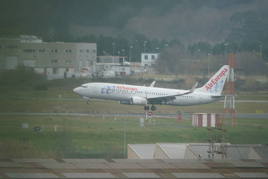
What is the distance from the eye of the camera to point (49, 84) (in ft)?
59.7

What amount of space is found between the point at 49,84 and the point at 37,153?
4741mm

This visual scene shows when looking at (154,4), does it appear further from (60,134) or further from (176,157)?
(176,157)

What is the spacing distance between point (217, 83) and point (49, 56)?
788cm

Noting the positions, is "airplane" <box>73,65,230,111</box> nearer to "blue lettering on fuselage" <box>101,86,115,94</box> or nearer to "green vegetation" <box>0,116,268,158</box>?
"blue lettering on fuselage" <box>101,86,115,94</box>

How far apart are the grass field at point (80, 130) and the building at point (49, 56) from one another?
0.77 metres

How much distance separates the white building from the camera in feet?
71.5

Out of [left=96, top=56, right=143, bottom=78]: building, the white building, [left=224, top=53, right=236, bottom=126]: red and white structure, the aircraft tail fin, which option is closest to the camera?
[left=96, top=56, right=143, bottom=78]: building

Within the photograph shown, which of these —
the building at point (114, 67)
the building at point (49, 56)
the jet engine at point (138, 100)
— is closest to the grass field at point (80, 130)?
the building at point (49, 56)

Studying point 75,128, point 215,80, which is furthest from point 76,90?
point 215,80

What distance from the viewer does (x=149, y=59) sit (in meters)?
22.0

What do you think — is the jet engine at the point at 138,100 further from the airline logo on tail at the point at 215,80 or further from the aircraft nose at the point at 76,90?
the airline logo on tail at the point at 215,80

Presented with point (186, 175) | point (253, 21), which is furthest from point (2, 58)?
point (253, 21)

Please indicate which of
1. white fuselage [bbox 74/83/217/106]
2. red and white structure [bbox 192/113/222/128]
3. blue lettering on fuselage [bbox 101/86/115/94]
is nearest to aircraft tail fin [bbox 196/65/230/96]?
white fuselage [bbox 74/83/217/106]

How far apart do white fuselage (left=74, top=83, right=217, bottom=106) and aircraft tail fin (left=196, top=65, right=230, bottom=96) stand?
0.92 feet
